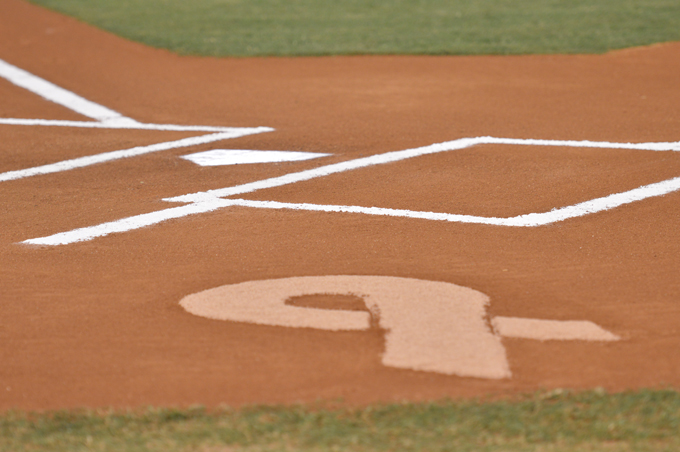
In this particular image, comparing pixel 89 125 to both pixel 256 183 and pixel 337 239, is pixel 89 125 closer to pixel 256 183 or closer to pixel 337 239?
pixel 256 183

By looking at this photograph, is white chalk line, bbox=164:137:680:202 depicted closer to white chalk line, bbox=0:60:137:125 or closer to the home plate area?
the home plate area

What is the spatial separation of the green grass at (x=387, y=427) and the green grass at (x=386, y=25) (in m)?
9.33

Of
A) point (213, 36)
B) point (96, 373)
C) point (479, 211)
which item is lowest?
point (96, 373)

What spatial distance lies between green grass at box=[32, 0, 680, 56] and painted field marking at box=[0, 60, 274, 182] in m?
2.78

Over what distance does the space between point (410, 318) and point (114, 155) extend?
173 inches

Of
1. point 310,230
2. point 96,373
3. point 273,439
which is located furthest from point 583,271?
point 96,373

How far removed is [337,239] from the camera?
524 centimetres

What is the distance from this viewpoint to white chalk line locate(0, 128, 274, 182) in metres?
7.01

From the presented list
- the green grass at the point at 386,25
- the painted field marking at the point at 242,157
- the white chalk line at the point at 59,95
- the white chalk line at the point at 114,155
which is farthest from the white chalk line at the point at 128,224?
the green grass at the point at 386,25

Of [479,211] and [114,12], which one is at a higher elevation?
[114,12]

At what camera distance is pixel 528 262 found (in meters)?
4.82

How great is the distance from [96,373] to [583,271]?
107 inches

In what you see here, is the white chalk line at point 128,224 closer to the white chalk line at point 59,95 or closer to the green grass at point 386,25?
the white chalk line at point 59,95

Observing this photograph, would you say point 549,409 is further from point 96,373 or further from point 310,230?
point 310,230
